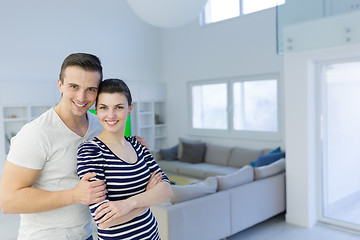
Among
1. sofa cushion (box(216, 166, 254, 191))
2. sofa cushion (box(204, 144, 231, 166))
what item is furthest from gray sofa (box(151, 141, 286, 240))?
sofa cushion (box(204, 144, 231, 166))

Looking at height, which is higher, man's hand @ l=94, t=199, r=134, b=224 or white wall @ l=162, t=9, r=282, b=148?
white wall @ l=162, t=9, r=282, b=148

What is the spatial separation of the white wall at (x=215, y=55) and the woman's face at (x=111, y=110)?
4797 millimetres

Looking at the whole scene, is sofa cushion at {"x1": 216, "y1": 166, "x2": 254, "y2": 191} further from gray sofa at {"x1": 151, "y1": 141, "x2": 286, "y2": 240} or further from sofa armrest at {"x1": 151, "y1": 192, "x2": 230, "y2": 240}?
sofa armrest at {"x1": 151, "y1": 192, "x2": 230, "y2": 240}

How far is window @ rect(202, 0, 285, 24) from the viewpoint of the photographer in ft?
20.0

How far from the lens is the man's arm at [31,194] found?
4.26 feet

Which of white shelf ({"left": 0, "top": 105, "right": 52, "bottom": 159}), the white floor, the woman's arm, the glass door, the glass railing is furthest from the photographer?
white shelf ({"left": 0, "top": 105, "right": 52, "bottom": 159})

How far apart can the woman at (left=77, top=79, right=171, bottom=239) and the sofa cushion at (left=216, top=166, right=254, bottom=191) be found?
2182 mm

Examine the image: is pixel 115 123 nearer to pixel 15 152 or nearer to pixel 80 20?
pixel 15 152

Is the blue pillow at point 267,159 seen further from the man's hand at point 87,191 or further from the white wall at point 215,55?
the man's hand at point 87,191

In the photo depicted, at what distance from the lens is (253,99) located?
6.49 meters

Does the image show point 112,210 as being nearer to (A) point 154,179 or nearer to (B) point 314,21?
(A) point 154,179

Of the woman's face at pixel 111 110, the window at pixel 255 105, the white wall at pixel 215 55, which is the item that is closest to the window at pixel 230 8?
the white wall at pixel 215 55

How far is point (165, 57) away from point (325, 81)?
4.55 m

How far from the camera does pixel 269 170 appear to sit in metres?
4.38
